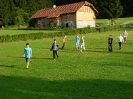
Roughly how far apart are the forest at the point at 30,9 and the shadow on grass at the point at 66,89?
6741 cm

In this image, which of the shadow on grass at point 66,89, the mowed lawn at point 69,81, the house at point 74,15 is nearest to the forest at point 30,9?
the house at point 74,15

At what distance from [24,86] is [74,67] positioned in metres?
Result: 5.15

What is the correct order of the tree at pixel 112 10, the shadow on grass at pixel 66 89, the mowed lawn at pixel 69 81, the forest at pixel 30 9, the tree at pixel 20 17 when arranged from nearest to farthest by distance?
the shadow on grass at pixel 66 89 < the mowed lawn at pixel 69 81 < the tree at pixel 112 10 < the forest at pixel 30 9 < the tree at pixel 20 17

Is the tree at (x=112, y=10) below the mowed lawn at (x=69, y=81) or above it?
above

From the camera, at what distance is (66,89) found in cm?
1139

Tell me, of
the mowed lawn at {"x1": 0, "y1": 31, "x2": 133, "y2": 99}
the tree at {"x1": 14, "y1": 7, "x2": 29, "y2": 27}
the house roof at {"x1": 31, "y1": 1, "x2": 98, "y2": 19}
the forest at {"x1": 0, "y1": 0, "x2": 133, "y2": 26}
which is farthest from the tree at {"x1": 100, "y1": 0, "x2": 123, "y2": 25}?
the mowed lawn at {"x1": 0, "y1": 31, "x2": 133, "y2": 99}

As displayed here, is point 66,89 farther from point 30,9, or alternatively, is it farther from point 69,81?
point 30,9

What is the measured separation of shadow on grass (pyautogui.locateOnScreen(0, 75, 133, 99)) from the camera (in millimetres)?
10344

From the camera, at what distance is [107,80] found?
501 inches

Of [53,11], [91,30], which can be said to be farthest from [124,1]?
[91,30]

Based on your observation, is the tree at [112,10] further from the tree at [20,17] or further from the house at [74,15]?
the tree at [20,17]

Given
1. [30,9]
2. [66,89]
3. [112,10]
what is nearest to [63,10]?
[112,10]

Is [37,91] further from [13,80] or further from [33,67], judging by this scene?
[33,67]

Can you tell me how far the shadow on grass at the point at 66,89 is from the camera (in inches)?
407
